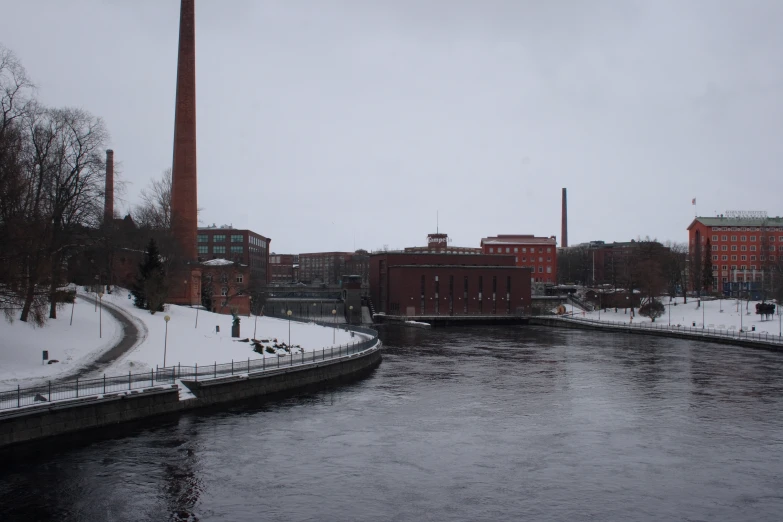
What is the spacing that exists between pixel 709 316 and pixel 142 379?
8151cm

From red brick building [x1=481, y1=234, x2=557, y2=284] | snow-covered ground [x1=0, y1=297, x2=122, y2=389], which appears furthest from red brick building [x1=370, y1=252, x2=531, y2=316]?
snow-covered ground [x1=0, y1=297, x2=122, y2=389]

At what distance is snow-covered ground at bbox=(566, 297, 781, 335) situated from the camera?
80.9m

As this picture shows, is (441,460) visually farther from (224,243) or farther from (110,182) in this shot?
(224,243)

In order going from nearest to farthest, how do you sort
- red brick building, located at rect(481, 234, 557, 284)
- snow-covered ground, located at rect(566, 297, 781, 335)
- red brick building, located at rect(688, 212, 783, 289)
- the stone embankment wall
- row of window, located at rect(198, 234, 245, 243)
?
the stone embankment wall, snow-covered ground, located at rect(566, 297, 781, 335), row of window, located at rect(198, 234, 245, 243), red brick building, located at rect(688, 212, 783, 289), red brick building, located at rect(481, 234, 557, 284)

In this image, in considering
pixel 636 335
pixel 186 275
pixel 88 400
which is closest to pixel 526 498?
pixel 88 400

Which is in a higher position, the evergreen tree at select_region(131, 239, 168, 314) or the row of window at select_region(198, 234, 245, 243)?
the row of window at select_region(198, 234, 245, 243)

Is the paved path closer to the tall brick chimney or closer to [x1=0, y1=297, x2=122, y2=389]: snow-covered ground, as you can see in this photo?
[x1=0, y1=297, x2=122, y2=389]: snow-covered ground

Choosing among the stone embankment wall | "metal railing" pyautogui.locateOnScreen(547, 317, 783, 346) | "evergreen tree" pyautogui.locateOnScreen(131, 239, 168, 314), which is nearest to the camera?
the stone embankment wall

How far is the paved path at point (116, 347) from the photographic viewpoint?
30.6 m

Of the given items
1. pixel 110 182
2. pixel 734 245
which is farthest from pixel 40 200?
pixel 734 245

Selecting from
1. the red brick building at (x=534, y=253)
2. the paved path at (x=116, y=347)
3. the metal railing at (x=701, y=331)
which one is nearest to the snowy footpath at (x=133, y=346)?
the paved path at (x=116, y=347)

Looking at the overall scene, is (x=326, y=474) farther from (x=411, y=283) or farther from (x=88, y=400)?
(x=411, y=283)

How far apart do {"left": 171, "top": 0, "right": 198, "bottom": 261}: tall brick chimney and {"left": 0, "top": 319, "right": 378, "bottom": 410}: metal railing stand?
26.2m

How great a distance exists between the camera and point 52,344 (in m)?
35.1
